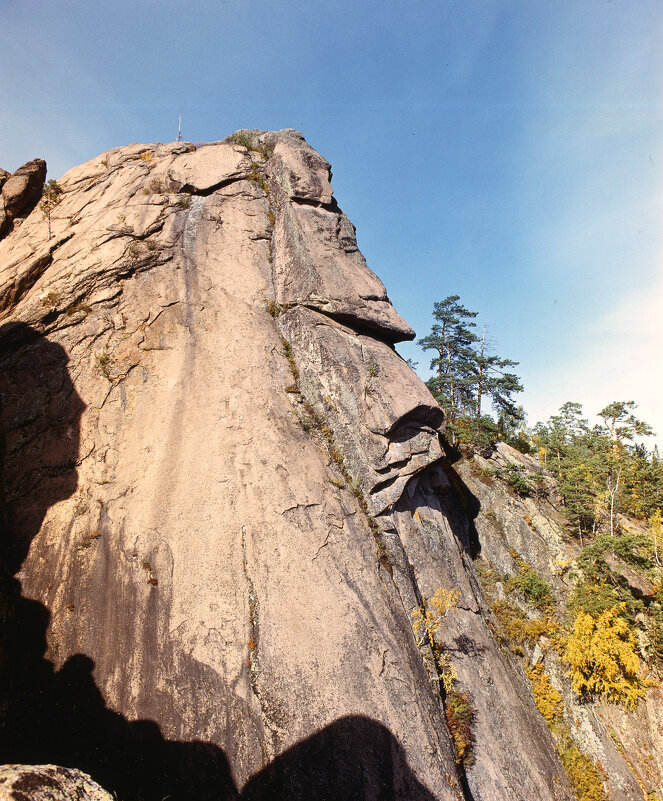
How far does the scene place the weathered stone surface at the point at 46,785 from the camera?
3.02 m

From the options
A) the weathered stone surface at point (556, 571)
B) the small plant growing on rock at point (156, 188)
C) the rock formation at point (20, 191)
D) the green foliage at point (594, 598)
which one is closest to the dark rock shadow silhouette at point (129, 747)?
the small plant growing on rock at point (156, 188)

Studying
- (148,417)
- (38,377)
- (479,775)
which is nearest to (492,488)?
(479,775)

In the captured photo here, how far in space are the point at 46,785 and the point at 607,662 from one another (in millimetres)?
14619

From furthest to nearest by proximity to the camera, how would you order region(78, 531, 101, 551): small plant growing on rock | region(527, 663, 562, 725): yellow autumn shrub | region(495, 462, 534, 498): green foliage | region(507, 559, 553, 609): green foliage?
region(495, 462, 534, 498): green foliage < region(507, 559, 553, 609): green foliage < region(527, 663, 562, 725): yellow autumn shrub < region(78, 531, 101, 551): small plant growing on rock

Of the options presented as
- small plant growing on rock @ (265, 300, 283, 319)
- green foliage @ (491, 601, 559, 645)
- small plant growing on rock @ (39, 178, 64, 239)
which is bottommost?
green foliage @ (491, 601, 559, 645)

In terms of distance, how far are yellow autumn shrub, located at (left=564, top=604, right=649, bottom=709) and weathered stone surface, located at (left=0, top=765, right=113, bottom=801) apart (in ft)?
45.0

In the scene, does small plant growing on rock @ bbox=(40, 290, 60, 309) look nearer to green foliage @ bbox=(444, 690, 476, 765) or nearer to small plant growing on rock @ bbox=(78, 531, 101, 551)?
small plant growing on rock @ bbox=(78, 531, 101, 551)

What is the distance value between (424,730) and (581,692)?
956 centimetres

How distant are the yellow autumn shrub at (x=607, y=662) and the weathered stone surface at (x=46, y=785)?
13721mm

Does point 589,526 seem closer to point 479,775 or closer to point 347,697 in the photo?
point 479,775

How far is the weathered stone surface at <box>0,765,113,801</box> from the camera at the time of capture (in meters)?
3.02

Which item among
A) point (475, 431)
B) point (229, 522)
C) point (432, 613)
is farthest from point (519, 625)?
point (229, 522)

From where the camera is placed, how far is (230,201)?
36.1 feet

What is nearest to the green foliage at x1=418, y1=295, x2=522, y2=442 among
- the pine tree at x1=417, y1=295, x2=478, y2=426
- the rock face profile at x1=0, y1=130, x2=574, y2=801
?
the pine tree at x1=417, y1=295, x2=478, y2=426
